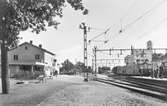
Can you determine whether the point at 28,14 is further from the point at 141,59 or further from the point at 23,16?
the point at 141,59

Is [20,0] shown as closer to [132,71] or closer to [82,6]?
[82,6]

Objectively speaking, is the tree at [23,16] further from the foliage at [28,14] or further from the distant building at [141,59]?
the distant building at [141,59]

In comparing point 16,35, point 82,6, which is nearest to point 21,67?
point 16,35

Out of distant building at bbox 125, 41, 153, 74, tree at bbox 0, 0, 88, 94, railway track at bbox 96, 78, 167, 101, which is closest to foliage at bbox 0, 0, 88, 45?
tree at bbox 0, 0, 88, 94

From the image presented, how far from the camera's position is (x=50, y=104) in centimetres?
1180

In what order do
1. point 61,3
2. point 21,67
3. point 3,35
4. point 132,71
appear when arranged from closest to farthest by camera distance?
point 61,3
point 3,35
point 21,67
point 132,71

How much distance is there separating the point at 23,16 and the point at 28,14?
13.8 inches

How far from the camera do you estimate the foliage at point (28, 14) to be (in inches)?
462

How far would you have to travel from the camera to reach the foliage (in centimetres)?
1175

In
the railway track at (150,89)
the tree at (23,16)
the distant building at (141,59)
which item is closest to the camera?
the tree at (23,16)

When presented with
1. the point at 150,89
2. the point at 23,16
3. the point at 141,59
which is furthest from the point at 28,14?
the point at 141,59

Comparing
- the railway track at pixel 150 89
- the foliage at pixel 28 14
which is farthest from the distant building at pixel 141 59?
the foliage at pixel 28 14

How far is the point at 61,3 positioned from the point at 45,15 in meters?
2.19

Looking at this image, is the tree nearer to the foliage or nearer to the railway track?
the foliage
